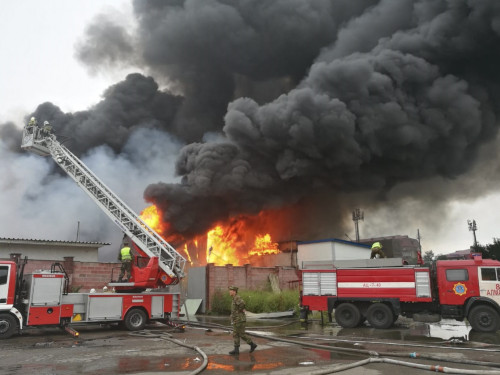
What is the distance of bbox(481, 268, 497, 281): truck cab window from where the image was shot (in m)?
11.8

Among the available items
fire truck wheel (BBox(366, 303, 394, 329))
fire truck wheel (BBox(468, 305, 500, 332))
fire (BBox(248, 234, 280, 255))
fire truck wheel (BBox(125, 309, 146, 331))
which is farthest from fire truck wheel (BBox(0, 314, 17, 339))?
fire (BBox(248, 234, 280, 255))

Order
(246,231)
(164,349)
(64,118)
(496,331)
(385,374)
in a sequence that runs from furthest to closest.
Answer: (64,118), (246,231), (496,331), (164,349), (385,374)

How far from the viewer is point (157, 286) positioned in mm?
13438

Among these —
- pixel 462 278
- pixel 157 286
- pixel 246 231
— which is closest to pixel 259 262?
pixel 246 231

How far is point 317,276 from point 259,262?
1615cm

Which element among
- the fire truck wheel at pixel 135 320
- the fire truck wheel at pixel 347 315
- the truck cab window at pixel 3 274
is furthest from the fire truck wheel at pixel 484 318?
the truck cab window at pixel 3 274

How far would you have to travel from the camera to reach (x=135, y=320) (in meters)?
12.6

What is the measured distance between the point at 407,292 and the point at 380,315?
1121 mm

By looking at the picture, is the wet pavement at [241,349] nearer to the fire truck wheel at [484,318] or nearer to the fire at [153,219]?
the fire truck wheel at [484,318]

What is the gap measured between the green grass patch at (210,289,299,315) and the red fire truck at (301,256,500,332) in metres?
4.91

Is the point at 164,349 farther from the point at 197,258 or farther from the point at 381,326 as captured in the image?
the point at 197,258

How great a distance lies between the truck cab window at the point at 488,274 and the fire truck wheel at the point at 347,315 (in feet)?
12.6

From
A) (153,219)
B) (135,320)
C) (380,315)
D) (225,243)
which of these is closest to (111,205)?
(153,219)

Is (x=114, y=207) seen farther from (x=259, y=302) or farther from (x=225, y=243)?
(x=225, y=243)
